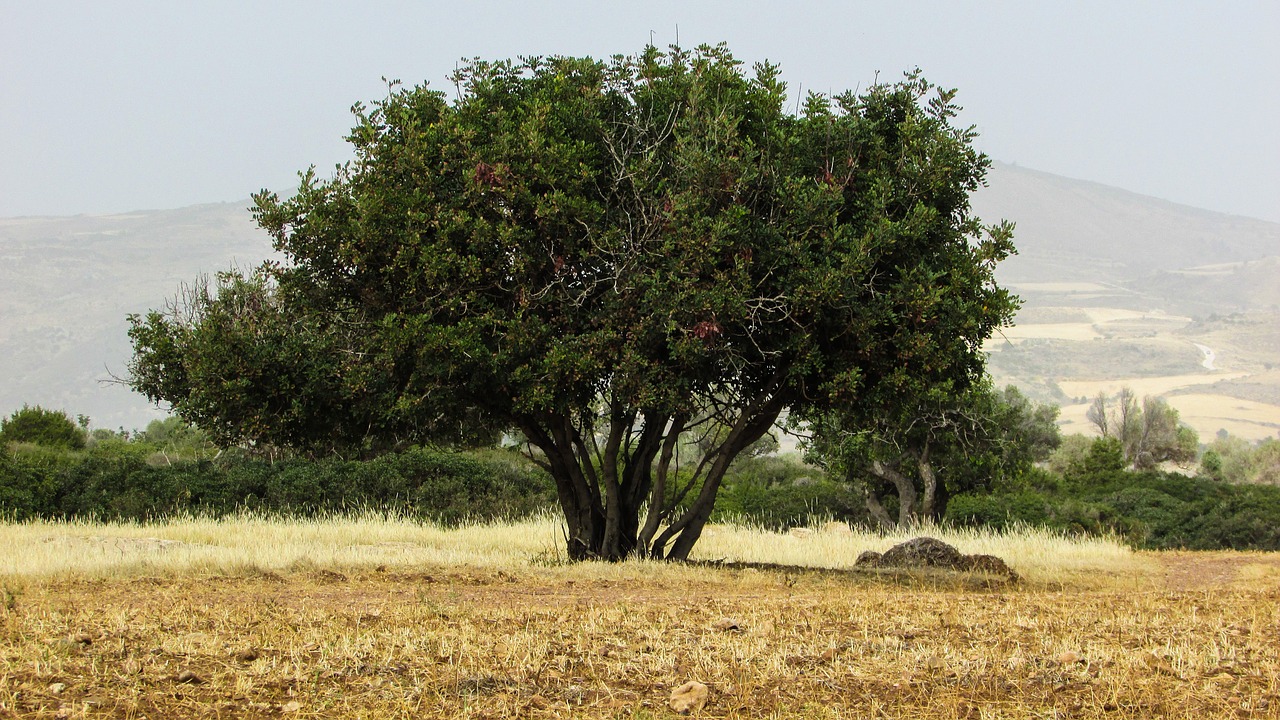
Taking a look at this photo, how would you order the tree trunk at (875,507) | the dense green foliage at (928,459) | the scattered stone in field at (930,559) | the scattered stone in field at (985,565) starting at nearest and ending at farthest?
the scattered stone in field at (985,565)
the scattered stone in field at (930,559)
the dense green foliage at (928,459)
the tree trunk at (875,507)

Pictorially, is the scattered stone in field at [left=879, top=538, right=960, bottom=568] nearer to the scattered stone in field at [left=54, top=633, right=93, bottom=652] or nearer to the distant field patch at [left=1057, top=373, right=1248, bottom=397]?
the scattered stone in field at [left=54, top=633, right=93, bottom=652]

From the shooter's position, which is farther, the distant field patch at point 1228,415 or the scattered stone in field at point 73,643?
the distant field patch at point 1228,415

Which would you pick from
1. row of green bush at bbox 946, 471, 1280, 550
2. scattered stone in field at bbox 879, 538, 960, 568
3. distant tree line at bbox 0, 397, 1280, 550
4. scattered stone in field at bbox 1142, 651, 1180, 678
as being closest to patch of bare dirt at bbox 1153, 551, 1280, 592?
scattered stone in field at bbox 879, 538, 960, 568

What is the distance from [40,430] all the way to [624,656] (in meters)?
36.6

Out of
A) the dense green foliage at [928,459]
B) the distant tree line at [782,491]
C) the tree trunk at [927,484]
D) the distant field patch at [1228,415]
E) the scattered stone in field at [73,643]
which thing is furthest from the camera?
the distant field patch at [1228,415]

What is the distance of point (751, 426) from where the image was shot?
51.8 feet

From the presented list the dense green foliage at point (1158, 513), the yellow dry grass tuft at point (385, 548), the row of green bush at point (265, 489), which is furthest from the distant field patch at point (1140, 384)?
the yellow dry grass tuft at point (385, 548)

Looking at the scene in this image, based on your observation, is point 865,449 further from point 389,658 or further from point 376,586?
point 389,658

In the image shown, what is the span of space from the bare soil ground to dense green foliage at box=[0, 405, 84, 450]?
29.6 metres

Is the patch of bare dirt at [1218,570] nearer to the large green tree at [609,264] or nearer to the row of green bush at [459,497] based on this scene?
the row of green bush at [459,497]

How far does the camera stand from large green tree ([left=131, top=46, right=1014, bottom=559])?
43.6ft

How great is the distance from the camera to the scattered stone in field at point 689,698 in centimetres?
642

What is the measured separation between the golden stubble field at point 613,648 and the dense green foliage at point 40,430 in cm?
2654

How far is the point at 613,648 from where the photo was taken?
7.86 metres
